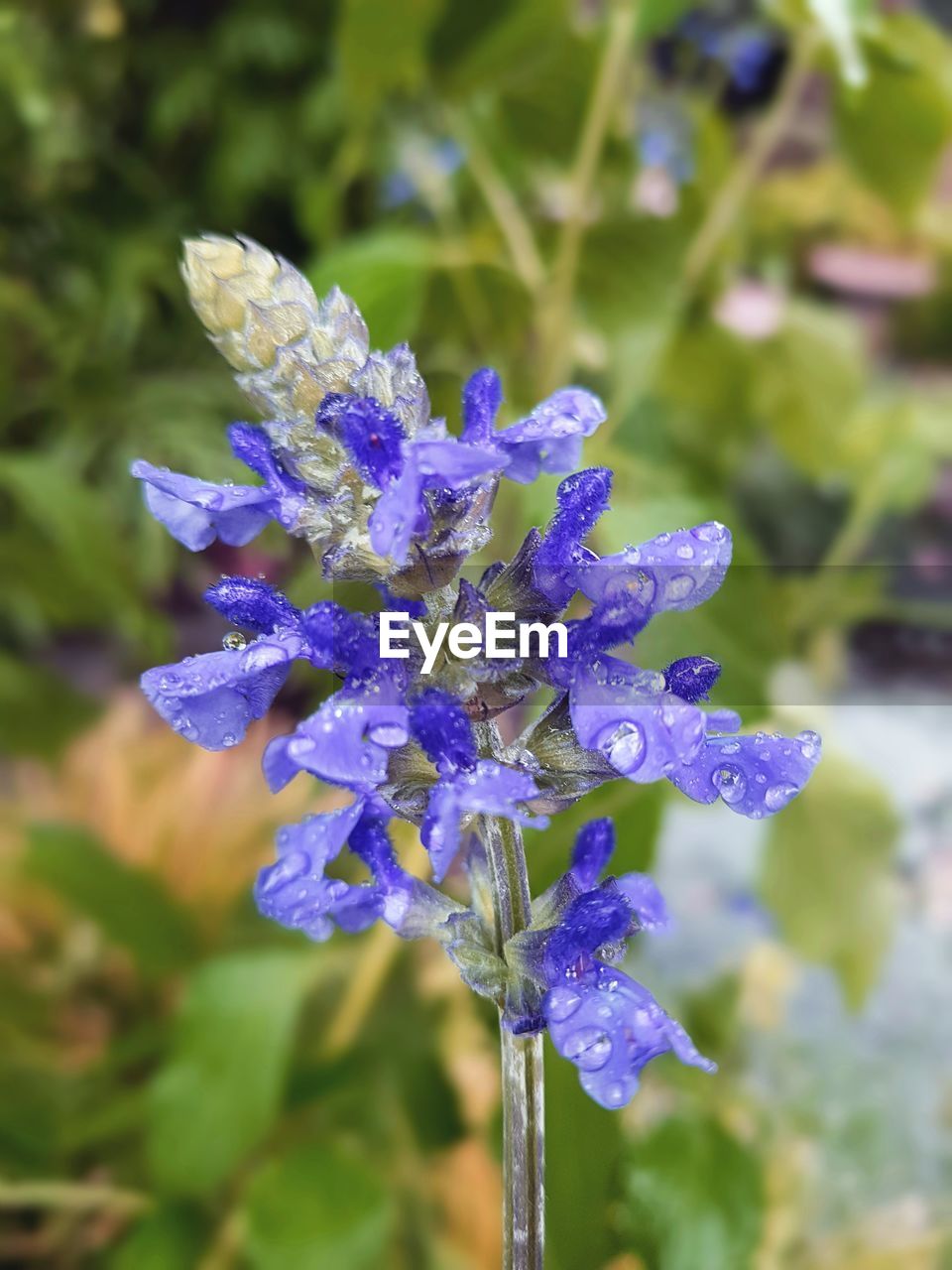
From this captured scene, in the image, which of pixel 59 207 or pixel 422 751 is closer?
pixel 422 751

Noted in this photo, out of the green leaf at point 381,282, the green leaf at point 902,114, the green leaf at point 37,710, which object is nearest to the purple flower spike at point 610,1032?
the green leaf at point 381,282

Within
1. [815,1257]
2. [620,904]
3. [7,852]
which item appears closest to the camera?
[620,904]

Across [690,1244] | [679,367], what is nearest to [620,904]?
[690,1244]

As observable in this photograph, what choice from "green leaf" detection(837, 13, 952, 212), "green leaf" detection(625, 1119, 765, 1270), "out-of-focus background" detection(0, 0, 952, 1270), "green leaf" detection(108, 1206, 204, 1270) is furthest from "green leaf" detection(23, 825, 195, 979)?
"green leaf" detection(837, 13, 952, 212)

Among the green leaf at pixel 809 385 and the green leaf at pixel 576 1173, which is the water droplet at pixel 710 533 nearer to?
the green leaf at pixel 576 1173

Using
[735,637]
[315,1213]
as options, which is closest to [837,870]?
[735,637]

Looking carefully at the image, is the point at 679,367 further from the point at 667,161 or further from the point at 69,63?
the point at 69,63
